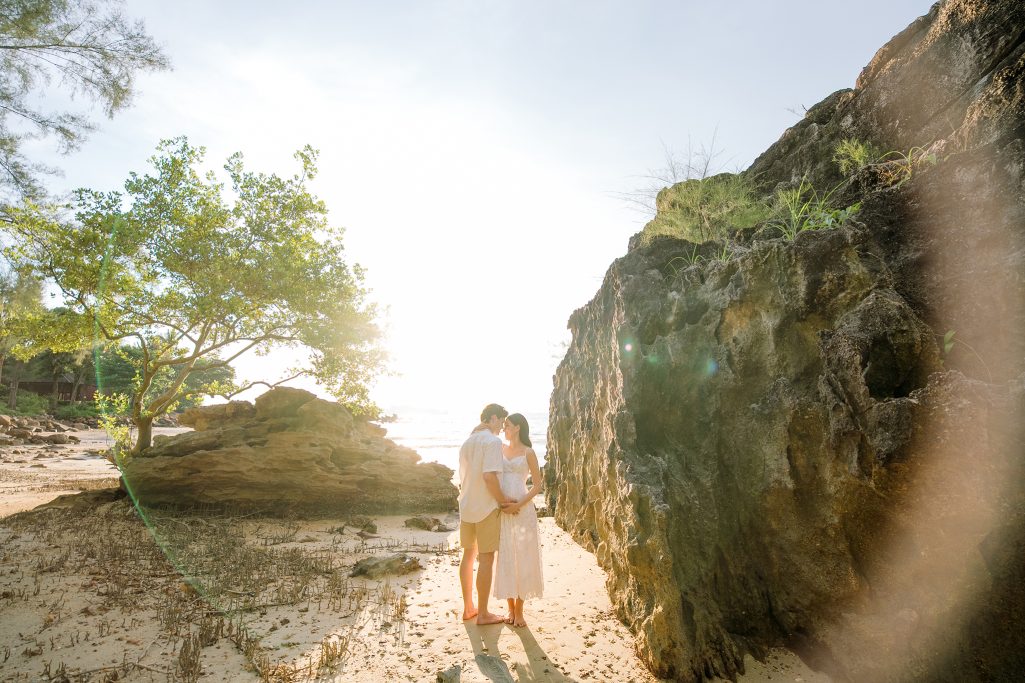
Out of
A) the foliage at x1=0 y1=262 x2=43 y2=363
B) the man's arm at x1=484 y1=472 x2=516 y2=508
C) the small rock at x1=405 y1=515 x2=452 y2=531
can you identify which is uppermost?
the foliage at x1=0 y1=262 x2=43 y2=363

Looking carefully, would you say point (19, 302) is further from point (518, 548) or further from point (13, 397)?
point (13, 397)

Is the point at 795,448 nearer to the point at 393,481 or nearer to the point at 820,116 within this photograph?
the point at 820,116

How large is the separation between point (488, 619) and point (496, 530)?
928 millimetres

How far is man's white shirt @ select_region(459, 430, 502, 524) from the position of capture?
5379mm

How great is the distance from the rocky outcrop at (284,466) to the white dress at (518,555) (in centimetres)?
789

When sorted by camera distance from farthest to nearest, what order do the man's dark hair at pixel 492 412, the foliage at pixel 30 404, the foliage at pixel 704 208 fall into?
the foliage at pixel 30 404
the foliage at pixel 704 208
the man's dark hair at pixel 492 412

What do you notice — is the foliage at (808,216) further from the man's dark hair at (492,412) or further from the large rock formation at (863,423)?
the man's dark hair at (492,412)

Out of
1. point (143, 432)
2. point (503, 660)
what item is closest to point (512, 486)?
point (503, 660)

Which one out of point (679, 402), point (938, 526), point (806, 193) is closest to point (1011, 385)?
point (938, 526)

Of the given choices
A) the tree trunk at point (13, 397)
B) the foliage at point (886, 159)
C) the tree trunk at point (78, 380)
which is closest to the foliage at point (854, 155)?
the foliage at point (886, 159)

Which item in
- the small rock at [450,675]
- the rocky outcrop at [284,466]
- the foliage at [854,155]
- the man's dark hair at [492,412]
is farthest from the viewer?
the rocky outcrop at [284,466]

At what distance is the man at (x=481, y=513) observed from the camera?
17.5 feet

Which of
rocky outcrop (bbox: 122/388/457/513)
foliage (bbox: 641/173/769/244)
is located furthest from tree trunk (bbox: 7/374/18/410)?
foliage (bbox: 641/173/769/244)

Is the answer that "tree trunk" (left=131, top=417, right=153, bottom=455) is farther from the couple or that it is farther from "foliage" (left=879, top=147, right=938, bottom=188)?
"foliage" (left=879, top=147, right=938, bottom=188)
